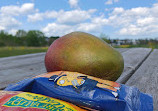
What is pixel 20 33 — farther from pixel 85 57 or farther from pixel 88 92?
pixel 88 92

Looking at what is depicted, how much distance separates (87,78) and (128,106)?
175 millimetres

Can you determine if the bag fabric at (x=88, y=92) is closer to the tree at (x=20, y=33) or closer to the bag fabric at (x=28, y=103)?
the bag fabric at (x=28, y=103)

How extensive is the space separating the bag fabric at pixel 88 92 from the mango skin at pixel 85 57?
10cm

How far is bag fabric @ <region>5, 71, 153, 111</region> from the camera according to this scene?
0.52 metres

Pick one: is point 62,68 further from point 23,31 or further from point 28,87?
point 23,31

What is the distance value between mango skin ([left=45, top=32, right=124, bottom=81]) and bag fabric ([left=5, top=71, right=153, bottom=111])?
0.33 ft

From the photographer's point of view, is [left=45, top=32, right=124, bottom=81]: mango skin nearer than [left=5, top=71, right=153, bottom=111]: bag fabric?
No

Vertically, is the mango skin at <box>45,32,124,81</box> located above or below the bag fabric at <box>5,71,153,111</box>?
above

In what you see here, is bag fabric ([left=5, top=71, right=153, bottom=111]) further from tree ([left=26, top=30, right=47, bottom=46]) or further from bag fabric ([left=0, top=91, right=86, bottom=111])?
tree ([left=26, top=30, right=47, bottom=46])

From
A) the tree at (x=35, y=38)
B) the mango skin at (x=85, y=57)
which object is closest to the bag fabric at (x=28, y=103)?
the mango skin at (x=85, y=57)

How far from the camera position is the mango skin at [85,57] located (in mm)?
714

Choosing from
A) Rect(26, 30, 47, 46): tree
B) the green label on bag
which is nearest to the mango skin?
the green label on bag

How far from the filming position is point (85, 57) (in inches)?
28.1

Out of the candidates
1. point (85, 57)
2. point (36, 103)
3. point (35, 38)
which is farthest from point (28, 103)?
point (35, 38)
